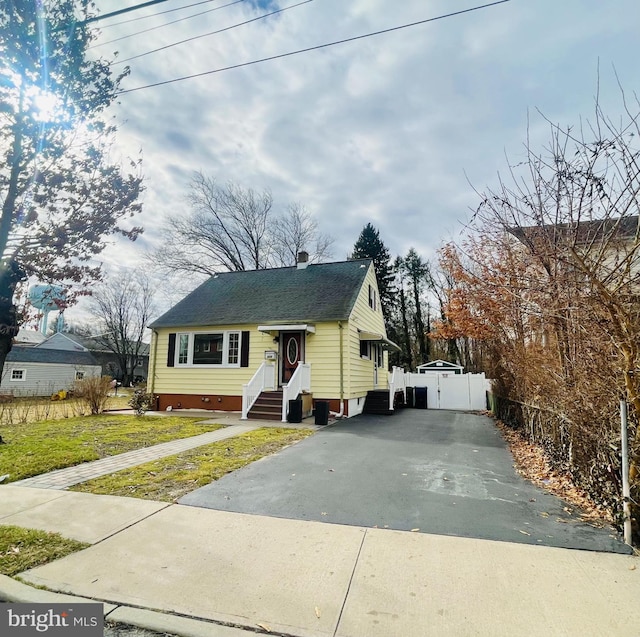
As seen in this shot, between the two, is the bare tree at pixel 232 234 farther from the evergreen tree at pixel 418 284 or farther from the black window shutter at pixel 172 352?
the black window shutter at pixel 172 352

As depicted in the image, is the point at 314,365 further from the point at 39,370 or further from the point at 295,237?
the point at 39,370

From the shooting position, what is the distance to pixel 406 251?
112 feet

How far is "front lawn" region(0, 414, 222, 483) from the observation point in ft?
20.6

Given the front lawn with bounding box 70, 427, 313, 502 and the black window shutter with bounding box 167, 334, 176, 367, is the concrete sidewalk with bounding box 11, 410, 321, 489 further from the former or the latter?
the black window shutter with bounding box 167, 334, 176, 367

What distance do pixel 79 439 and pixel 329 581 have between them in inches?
306

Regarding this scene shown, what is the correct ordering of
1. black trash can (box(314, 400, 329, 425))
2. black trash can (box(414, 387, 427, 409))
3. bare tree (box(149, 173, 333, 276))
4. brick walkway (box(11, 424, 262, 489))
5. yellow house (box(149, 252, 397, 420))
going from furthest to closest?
bare tree (box(149, 173, 333, 276))
black trash can (box(414, 387, 427, 409))
yellow house (box(149, 252, 397, 420))
black trash can (box(314, 400, 329, 425))
brick walkway (box(11, 424, 262, 489))

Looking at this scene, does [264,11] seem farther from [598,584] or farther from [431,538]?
[598,584]

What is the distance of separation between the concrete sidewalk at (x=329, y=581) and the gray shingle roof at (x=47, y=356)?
33196 millimetres

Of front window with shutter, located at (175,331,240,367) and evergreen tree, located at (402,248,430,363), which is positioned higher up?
→ evergreen tree, located at (402,248,430,363)

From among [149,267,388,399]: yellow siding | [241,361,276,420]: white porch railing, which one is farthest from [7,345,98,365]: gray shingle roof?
[241,361,276,420]: white porch railing

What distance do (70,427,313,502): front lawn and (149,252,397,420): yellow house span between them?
4062 millimetres

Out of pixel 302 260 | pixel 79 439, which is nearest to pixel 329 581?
pixel 79 439

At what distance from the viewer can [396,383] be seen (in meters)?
16.5

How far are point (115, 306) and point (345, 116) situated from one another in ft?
115
